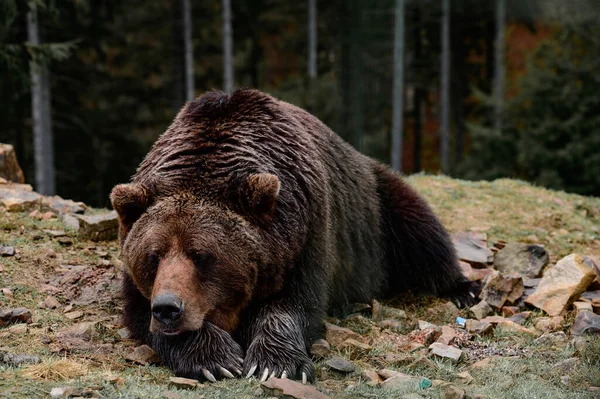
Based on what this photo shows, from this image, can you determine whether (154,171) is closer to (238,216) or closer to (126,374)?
(238,216)

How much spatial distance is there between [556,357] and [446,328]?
2.55 feet

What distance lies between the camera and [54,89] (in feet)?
66.9

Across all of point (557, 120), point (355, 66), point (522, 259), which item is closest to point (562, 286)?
point (522, 259)

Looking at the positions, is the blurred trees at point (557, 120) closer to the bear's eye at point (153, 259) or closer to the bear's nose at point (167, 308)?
the bear's eye at point (153, 259)

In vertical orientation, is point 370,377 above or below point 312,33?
below

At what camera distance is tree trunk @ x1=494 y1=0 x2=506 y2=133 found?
20891mm

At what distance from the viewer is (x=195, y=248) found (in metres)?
3.97

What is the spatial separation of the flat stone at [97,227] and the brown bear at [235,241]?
1561mm

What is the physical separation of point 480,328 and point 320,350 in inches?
49.2

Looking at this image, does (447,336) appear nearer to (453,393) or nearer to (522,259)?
(453,393)

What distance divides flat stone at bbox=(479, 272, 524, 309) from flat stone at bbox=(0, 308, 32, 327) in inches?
133

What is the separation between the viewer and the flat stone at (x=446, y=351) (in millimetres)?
4387

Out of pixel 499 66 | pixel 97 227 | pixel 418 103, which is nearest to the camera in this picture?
pixel 97 227

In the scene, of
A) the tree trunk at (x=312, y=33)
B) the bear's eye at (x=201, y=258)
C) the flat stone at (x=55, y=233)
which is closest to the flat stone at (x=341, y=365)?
the bear's eye at (x=201, y=258)
